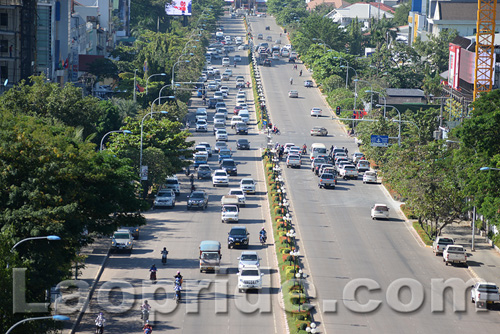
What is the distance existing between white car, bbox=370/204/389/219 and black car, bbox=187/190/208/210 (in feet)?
45.5

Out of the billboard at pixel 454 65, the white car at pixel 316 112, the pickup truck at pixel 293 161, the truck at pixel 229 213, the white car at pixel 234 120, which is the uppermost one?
the billboard at pixel 454 65

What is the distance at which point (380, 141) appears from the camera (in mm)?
97500

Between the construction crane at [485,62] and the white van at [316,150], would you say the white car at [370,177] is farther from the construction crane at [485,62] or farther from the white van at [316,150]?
the construction crane at [485,62]

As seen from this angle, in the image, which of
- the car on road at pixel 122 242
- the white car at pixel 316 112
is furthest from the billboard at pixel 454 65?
the car on road at pixel 122 242

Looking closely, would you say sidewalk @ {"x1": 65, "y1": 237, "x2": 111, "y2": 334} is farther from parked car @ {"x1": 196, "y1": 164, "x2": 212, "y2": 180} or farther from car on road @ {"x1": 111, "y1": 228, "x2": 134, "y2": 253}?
parked car @ {"x1": 196, "y1": 164, "x2": 212, "y2": 180}

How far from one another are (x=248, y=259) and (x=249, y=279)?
501 cm

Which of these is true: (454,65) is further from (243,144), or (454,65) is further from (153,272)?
(153,272)

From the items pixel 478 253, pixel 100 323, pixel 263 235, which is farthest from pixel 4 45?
pixel 100 323

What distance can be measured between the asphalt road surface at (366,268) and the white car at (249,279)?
135 inches

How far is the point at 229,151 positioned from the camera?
106 metres

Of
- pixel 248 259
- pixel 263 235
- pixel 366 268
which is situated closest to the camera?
pixel 248 259

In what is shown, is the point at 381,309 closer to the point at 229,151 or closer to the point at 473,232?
the point at 473,232

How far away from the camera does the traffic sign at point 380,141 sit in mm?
97375

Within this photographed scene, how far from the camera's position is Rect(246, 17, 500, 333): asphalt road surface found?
→ 5244 centimetres
